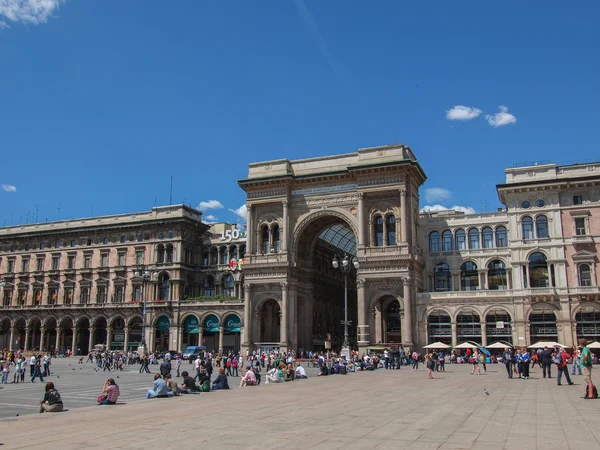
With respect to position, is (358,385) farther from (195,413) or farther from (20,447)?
(20,447)

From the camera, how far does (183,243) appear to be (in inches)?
3413

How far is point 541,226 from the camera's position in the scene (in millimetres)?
63500

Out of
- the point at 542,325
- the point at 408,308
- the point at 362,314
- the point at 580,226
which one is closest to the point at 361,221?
the point at 362,314

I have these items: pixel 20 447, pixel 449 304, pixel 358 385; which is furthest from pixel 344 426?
pixel 449 304

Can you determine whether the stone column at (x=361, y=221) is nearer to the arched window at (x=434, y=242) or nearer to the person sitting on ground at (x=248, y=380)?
the arched window at (x=434, y=242)

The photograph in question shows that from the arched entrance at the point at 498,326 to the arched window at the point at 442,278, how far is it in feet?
24.7

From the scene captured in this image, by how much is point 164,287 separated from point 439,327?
40.7m

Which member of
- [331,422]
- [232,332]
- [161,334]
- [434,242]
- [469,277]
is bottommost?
[331,422]

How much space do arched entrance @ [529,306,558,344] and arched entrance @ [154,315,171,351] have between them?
4845cm

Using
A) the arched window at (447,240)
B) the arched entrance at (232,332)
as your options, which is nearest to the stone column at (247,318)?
the arched entrance at (232,332)

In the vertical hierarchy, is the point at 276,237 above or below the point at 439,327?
above

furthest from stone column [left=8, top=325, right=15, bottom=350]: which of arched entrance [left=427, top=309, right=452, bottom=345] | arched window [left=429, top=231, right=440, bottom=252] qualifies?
arched window [left=429, top=231, right=440, bottom=252]

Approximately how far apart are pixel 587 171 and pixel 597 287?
12.3 metres

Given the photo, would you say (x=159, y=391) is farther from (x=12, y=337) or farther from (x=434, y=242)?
(x=12, y=337)
